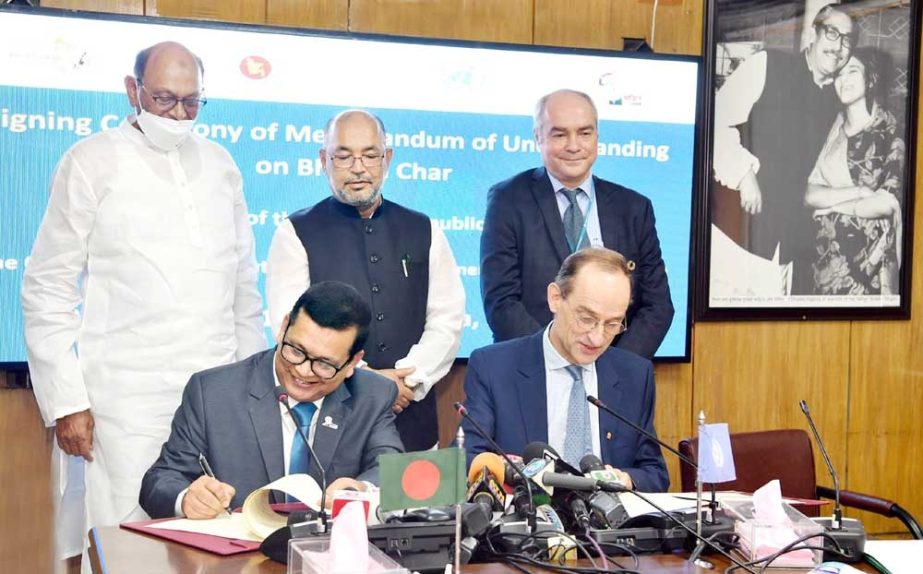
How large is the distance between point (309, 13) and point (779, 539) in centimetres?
274

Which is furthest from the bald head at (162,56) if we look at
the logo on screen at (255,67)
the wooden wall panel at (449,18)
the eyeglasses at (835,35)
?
the eyeglasses at (835,35)

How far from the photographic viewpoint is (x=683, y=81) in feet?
15.0

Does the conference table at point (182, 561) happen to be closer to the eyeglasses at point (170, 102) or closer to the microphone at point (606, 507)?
the microphone at point (606, 507)

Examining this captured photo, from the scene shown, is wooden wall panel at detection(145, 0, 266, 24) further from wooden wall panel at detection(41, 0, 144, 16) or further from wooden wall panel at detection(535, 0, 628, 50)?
wooden wall panel at detection(535, 0, 628, 50)

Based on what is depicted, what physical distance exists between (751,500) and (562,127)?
1.97 metres

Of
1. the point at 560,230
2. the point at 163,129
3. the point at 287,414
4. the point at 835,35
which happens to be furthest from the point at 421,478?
the point at 835,35

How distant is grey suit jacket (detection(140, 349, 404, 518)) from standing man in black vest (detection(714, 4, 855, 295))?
7.97 ft

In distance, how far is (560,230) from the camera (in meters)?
4.20

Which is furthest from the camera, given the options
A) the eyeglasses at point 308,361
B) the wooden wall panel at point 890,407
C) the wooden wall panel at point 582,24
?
the wooden wall panel at point 890,407

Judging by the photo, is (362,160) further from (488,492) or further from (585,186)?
(488,492)

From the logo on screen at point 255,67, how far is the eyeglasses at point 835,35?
2382mm

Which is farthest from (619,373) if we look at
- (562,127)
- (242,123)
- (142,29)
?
(142,29)

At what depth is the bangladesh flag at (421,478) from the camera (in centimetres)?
200

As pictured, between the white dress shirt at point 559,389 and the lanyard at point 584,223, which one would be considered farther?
the lanyard at point 584,223
